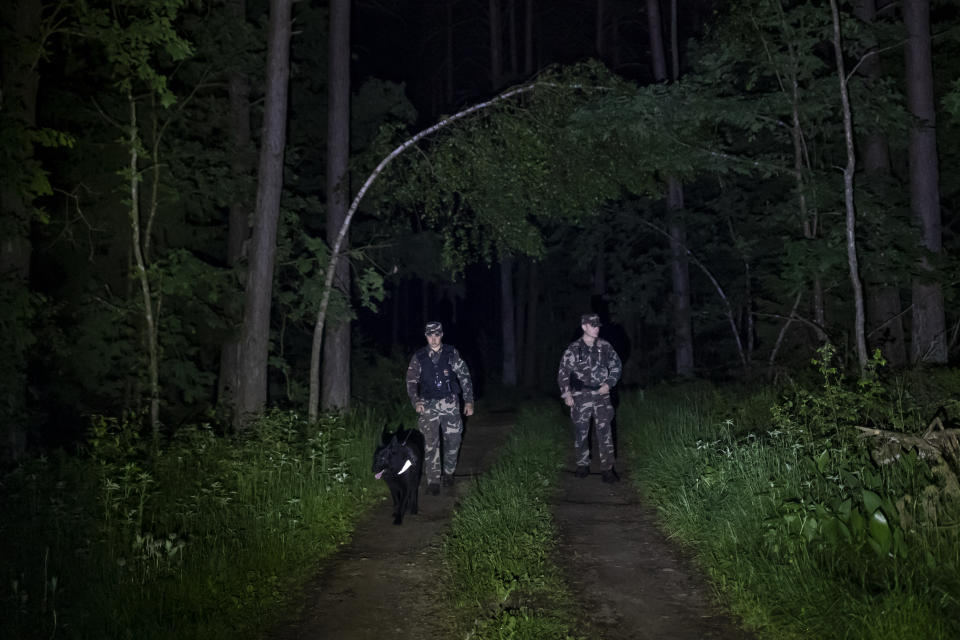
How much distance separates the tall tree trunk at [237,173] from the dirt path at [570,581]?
624 cm

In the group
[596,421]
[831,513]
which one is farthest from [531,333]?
[831,513]

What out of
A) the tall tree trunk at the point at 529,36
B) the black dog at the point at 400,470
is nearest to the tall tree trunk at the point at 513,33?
the tall tree trunk at the point at 529,36

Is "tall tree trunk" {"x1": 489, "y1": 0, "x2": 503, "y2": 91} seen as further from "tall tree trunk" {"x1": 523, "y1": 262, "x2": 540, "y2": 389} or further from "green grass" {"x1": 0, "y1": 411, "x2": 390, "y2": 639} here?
"green grass" {"x1": 0, "y1": 411, "x2": 390, "y2": 639}

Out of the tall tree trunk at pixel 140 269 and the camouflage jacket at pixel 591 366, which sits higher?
the tall tree trunk at pixel 140 269

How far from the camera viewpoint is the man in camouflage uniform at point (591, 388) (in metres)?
8.99

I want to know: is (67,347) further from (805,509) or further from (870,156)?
(870,156)

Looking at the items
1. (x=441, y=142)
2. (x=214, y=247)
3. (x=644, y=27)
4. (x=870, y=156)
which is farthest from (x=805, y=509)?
(x=644, y=27)

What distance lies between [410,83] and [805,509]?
1175 inches

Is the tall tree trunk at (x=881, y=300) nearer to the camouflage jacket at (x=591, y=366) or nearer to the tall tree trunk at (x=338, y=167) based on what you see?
the camouflage jacket at (x=591, y=366)

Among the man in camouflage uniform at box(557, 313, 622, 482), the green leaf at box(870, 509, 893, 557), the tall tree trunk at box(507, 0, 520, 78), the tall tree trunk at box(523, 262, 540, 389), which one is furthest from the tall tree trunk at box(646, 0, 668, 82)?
the green leaf at box(870, 509, 893, 557)

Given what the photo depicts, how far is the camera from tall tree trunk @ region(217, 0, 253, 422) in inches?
501

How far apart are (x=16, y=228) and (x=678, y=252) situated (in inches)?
544

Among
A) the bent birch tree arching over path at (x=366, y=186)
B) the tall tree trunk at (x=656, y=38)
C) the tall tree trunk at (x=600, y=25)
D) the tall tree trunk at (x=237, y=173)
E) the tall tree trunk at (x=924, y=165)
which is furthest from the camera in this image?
the tall tree trunk at (x=600, y=25)

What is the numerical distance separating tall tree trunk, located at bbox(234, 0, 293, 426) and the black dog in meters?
4.02
